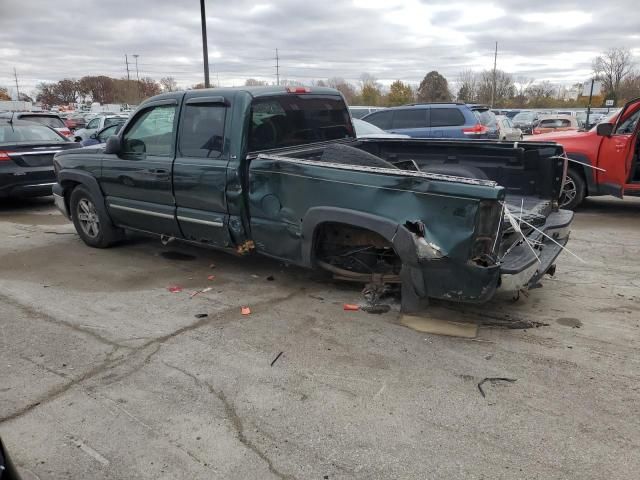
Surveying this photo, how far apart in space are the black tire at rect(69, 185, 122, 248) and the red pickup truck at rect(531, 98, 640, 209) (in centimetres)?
663

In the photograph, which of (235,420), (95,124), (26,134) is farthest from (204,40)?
(235,420)

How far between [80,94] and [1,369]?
10761cm

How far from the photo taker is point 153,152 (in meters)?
5.70

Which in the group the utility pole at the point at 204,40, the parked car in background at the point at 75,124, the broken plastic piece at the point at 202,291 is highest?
the utility pole at the point at 204,40

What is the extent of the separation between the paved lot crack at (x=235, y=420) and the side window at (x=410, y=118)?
10.3 m

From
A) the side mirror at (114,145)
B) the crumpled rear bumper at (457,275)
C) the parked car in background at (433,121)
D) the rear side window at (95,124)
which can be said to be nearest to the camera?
the crumpled rear bumper at (457,275)

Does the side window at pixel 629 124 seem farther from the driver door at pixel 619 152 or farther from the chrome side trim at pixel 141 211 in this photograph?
the chrome side trim at pixel 141 211

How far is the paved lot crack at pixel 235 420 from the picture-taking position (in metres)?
2.66

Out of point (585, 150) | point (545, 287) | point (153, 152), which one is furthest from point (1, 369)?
point (585, 150)

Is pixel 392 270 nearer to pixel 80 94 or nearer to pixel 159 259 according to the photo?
pixel 159 259

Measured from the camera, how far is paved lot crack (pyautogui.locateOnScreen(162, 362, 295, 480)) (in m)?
2.66

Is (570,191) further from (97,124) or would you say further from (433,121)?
(97,124)

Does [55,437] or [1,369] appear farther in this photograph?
[1,369]

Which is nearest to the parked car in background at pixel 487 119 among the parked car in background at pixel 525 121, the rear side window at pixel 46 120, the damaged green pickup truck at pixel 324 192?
the damaged green pickup truck at pixel 324 192
